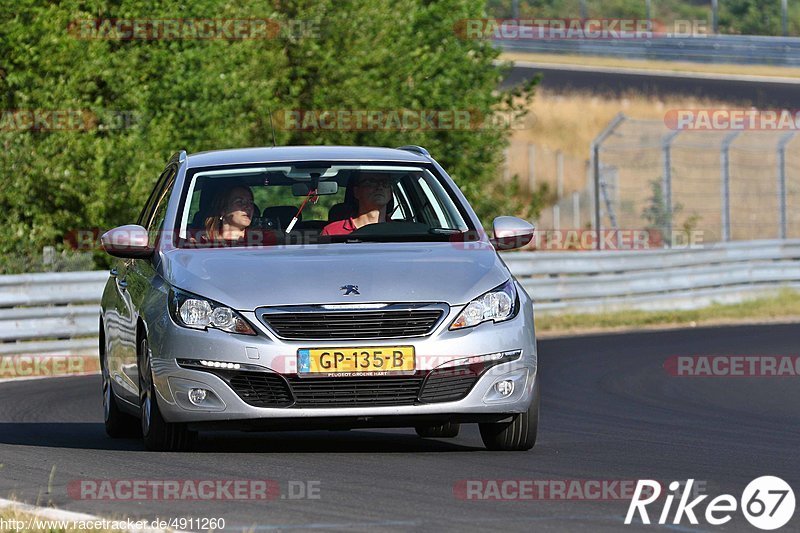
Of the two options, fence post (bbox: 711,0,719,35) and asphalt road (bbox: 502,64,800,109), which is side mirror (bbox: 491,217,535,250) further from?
fence post (bbox: 711,0,719,35)

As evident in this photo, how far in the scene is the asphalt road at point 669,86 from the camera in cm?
4538

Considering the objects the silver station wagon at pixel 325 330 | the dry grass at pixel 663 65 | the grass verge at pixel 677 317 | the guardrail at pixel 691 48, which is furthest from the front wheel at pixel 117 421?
the guardrail at pixel 691 48

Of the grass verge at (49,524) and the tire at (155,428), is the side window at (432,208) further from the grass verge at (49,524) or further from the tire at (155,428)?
the grass verge at (49,524)

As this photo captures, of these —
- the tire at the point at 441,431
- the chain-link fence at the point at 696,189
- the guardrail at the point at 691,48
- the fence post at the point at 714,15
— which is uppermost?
the tire at the point at 441,431

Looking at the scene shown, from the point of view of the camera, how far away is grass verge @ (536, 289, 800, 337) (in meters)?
21.5

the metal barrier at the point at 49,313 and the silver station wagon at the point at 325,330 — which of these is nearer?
the silver station wagon at the point at 325,330

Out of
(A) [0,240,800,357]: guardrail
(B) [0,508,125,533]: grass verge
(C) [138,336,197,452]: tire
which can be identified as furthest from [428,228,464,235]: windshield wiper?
(A) [0,240,800,357]: guardrail

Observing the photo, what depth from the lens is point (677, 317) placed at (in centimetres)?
2262

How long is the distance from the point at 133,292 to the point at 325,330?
163 cm

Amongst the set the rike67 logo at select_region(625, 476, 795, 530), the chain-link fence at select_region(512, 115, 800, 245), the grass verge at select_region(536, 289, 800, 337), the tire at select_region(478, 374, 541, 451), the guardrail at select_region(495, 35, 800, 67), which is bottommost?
the chain-link fence at select_region(512, 115, 800, 245)

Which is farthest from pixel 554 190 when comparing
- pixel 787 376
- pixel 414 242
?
pixel 414 242

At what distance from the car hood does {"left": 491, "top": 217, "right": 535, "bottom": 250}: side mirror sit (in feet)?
1.29

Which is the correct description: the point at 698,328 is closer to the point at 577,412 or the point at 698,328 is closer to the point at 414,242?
the point at 577,412

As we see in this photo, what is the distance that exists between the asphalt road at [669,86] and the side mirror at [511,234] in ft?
118
